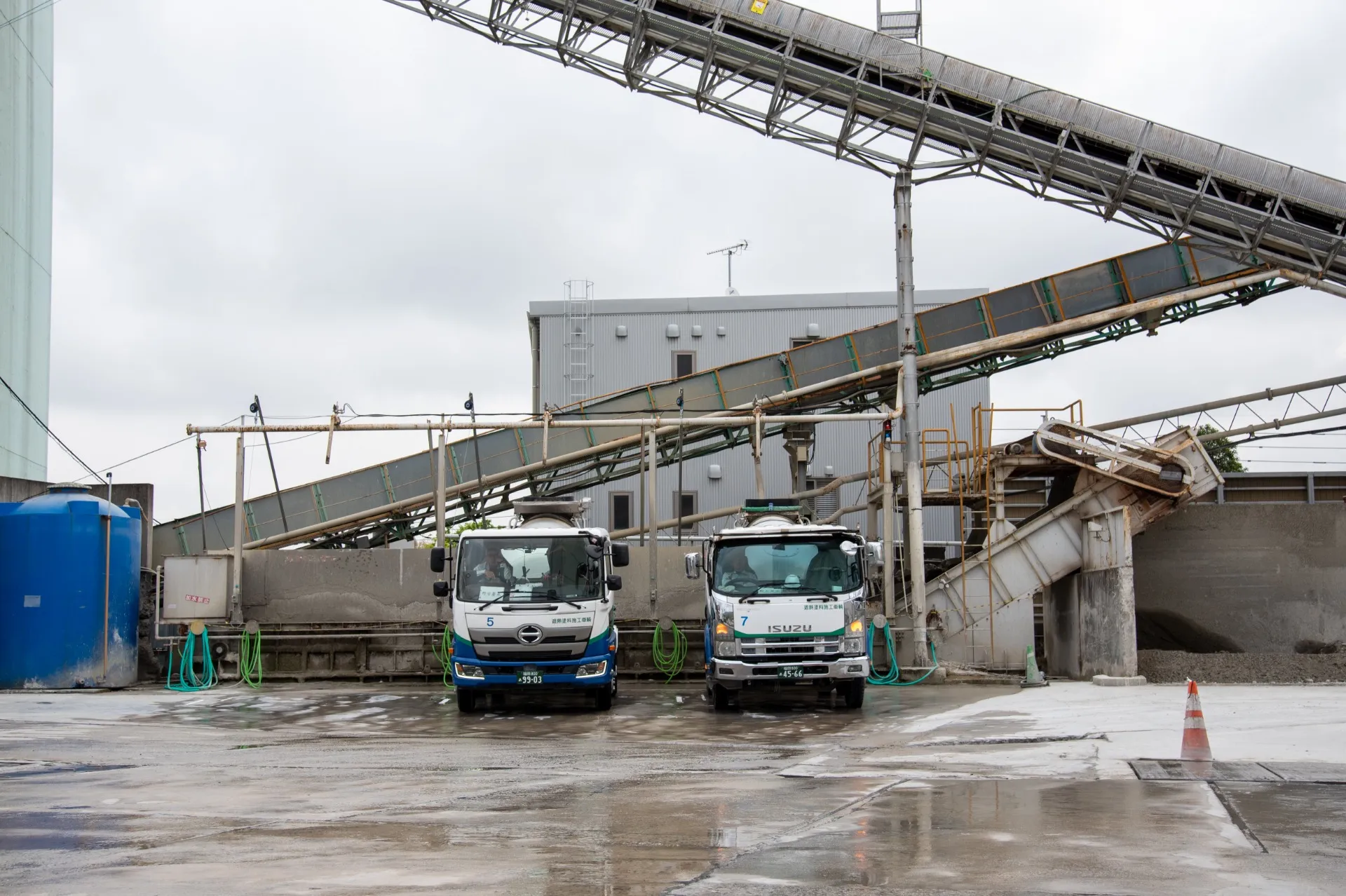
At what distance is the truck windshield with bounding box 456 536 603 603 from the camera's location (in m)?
17.3

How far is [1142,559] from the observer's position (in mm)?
26141

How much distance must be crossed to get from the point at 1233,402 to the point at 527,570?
680 inches

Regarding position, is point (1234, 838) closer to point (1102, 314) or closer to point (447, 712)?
point (447, 712)

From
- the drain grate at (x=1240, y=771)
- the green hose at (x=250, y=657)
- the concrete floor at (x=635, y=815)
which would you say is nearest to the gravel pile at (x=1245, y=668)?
the concrete floor at (x=635, y=815)

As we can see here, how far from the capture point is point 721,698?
56.6 ft

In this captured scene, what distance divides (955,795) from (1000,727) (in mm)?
5191

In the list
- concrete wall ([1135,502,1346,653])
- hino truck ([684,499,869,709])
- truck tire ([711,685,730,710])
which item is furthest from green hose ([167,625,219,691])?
concrete wall ([1135,502,1346,653])

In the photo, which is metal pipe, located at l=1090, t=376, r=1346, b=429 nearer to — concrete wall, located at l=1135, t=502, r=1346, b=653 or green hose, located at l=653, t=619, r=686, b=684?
concrete wall, located at l=1135, t=502, r=1346, b=653

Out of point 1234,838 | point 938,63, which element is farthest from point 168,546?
point 1234,838

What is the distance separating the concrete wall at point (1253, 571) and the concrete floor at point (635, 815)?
13669mm

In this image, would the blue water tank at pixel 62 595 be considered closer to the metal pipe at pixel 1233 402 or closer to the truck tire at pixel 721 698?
the truck tire at pixel 721 698

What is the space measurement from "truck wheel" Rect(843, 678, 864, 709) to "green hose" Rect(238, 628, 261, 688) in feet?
34.3

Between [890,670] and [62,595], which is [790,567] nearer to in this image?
[890,670]

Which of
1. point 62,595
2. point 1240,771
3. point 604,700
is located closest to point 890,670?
point 604,700
